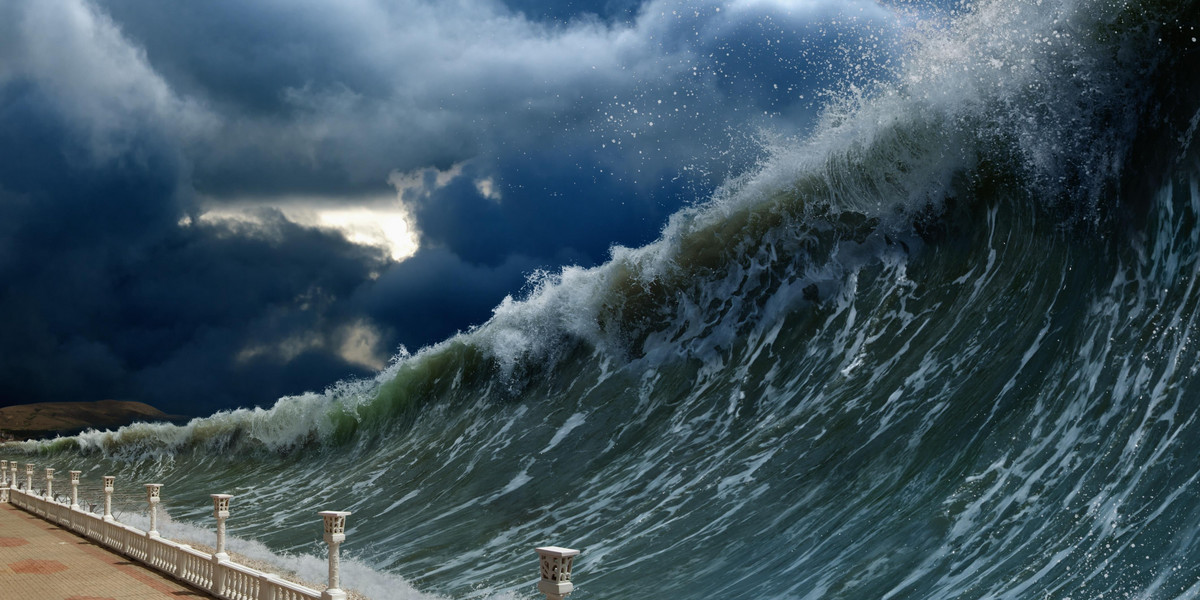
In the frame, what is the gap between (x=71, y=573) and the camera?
520 inches

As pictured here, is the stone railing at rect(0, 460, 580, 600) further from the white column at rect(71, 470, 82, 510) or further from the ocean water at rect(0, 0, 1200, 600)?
the ocean water at rect(0, 0, 1200, 600)

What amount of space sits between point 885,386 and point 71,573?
39.9ft

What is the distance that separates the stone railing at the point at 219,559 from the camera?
5320 millimetres

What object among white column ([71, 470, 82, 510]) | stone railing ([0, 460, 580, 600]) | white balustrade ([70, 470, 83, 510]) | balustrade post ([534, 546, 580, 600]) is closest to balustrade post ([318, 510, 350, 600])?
stone railing ([0, 460, 580, 600])

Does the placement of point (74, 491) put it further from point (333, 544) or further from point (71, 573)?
point (333, 544)

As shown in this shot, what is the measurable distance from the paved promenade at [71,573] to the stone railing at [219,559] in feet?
0.62

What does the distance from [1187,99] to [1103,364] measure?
3.90m

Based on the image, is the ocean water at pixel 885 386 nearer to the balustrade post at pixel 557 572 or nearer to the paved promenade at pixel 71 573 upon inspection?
the paved promenade at pixel 71 573

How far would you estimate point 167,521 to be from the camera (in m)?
19.5

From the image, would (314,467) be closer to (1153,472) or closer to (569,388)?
(569,388)

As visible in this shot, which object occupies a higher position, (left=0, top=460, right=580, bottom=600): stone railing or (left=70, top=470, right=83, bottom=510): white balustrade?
(left=70, top=470, right=83, bottom=510): white balustrade

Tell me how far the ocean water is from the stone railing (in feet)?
4.57

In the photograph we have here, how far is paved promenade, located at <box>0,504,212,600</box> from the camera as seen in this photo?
11.4 meters

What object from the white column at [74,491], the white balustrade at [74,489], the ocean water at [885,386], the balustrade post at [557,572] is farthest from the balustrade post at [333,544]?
the white balustrade at [74,489]
